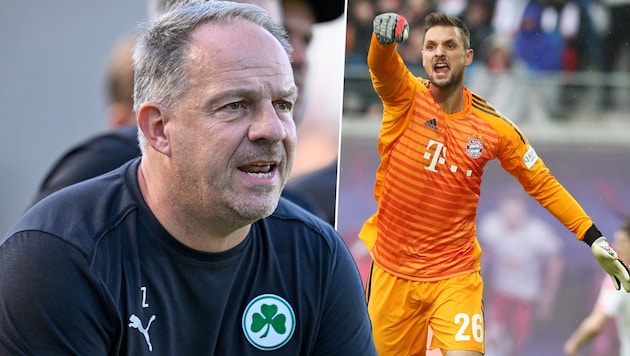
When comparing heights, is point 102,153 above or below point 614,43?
below

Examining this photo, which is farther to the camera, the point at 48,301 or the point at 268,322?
the point at 268,322

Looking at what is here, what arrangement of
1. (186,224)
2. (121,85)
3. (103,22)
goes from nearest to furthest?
1. (186,224)
2. (121,85)
3. (103,22)

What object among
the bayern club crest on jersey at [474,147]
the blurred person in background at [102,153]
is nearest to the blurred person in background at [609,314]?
the bayern club crest on jersey at [474,147]

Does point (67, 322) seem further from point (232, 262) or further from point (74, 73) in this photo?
point (74, 73)

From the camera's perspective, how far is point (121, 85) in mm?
2596

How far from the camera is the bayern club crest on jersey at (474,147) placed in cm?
191

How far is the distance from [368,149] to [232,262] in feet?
1.24

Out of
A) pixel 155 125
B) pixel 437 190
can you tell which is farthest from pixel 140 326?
pixel 437 190

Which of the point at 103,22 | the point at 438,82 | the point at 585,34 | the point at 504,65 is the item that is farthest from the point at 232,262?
the point at 103,22

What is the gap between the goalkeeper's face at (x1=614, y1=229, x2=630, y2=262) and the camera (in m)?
1.91

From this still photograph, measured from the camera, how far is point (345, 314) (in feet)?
6.73

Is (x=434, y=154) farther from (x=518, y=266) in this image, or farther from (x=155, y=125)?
(x=155, y=125)

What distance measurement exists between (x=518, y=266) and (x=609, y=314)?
8.1 inches

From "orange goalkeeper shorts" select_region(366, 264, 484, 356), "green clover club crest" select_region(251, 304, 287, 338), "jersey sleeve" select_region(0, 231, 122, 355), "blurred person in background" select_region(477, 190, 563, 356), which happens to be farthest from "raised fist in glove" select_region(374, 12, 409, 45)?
"jersey sleeve" select_region(0, 231, 122, 355)
